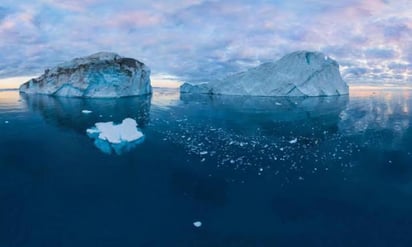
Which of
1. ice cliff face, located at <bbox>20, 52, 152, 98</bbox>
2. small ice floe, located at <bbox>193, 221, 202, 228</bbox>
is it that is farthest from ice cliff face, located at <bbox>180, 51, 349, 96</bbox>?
small ice floe, located at <bbox>193, 221, 202, 228</bbox>

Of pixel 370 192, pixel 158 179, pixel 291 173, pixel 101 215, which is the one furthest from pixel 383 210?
pixel 101 215

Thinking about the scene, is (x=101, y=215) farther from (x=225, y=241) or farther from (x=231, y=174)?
(x=231, y=174)

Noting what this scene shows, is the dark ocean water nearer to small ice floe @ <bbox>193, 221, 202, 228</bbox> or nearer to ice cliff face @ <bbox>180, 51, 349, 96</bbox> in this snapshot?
small ice floe @ <bbox>193, 221, 202, 228</bbox>

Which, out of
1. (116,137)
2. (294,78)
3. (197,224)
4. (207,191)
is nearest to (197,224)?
(197,224)

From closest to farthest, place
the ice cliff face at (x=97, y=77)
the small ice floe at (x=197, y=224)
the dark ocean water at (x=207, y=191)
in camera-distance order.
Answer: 1. the dark ocean water at (x=207, y=191)
2. the small ice floe at (x=197, y=224)
3. the ice cliff face at (x=97, y=77)

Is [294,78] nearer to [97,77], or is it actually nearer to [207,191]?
[97,77]

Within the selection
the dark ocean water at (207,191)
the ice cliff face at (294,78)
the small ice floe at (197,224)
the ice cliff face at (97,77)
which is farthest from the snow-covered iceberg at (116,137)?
the ice cliff face at (294,78)

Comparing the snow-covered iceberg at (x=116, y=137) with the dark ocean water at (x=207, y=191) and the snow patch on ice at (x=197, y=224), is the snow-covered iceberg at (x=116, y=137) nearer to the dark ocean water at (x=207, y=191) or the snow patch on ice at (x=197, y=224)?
the dark ocean water at (x=207, y=191)
